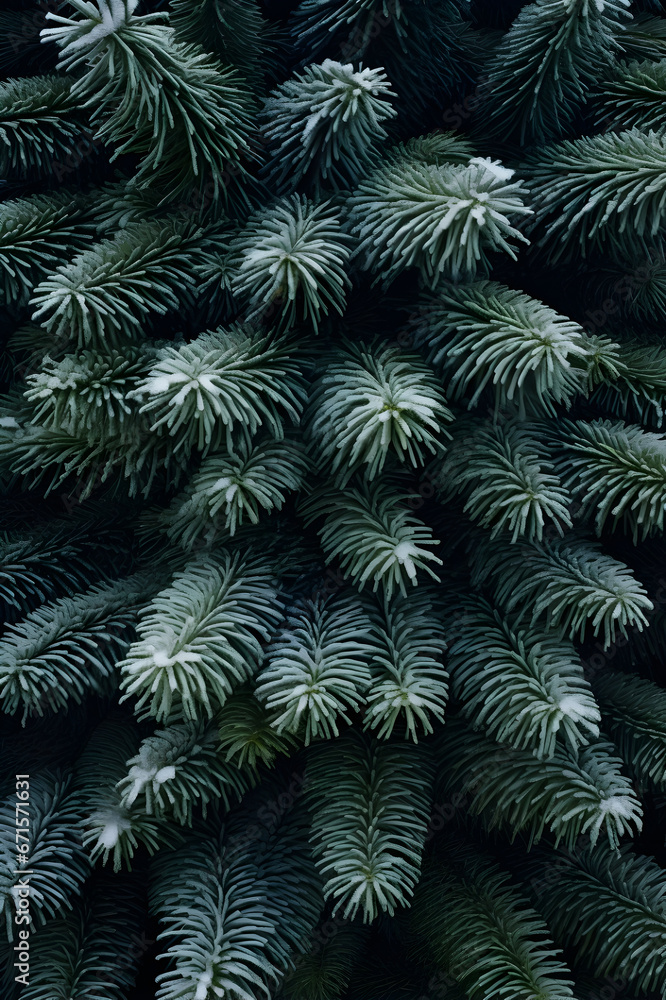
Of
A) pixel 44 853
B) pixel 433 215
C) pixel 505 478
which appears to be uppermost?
pixel 433 215

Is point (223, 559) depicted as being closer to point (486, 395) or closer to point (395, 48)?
point (486, 395)

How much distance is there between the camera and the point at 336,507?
1.37 feet

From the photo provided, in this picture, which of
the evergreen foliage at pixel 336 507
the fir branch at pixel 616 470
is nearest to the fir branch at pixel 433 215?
the evergreen foliage at pixel 336 507

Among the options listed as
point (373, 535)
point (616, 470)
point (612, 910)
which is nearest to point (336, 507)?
point (373, 535)

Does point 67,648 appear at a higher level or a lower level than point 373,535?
lower

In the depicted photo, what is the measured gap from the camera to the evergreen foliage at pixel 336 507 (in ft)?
1.22

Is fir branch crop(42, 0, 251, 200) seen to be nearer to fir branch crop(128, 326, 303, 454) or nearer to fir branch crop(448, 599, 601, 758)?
fir branch crop(128, 326, 303, 454)

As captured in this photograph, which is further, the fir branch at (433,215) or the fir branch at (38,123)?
the fir branch at (38,123)

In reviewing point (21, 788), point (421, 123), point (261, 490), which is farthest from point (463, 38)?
point (21, 788)

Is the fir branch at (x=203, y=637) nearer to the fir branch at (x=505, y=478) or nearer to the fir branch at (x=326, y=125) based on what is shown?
the fir branch at (x=505, y=478)

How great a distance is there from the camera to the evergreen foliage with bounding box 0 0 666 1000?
0.37 metres

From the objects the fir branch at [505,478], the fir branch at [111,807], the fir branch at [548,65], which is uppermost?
the fir branch at [548,65]

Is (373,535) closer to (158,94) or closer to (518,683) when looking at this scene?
(518,683)

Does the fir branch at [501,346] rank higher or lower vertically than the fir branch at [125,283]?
higher
